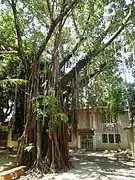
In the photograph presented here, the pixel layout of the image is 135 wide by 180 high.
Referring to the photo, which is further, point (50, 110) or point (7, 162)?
point (7, 162)

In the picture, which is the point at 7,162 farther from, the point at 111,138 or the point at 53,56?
the point at 111,138

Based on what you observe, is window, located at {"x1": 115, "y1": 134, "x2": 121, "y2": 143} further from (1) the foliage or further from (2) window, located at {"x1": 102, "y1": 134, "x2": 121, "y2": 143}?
(1) the foliage

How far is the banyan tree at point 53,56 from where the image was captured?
27.0 ft

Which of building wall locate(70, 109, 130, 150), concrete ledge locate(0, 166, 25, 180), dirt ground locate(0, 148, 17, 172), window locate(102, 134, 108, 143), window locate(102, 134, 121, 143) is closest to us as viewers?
concrete ledge locate(0, 166, 25, 180)

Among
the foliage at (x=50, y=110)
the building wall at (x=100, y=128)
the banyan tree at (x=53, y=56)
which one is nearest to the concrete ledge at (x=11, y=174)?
the banyan tree at (x=53, y=56)

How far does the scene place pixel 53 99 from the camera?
790 centimetres

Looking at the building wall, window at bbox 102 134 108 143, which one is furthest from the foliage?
window at bbox 102 134 108 143

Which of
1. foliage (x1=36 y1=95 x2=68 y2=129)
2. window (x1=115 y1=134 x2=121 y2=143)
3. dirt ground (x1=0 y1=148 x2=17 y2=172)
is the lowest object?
dirt ground (x1=0 y1=148 x2=17 y2=172)

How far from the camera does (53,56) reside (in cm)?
883

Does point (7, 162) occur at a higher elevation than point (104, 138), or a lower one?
lower

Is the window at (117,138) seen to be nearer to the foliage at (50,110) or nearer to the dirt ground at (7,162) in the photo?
the dirt ground at (7,162)

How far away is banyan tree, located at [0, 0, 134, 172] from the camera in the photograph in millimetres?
8234

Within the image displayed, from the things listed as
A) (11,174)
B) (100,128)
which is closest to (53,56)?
(11,174)

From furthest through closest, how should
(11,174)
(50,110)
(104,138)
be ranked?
(104,138), (50,110), (11,174)
